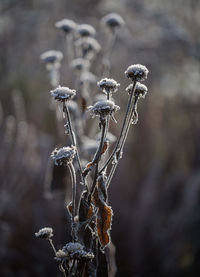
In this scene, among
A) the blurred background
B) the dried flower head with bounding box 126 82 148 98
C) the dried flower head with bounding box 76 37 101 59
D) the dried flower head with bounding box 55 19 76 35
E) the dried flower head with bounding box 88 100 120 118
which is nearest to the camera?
the dried flower head with bounding box 88 100 120 118

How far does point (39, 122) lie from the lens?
613cm

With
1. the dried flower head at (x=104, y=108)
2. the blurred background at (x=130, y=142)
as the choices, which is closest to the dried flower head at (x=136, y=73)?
the dried flower head at (x=104, y=108)

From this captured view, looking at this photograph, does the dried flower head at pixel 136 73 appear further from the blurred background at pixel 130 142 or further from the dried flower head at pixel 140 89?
the blurred background at pixel 130 142

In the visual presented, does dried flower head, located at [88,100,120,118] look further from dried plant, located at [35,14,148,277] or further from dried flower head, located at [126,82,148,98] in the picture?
dried flower head, located at [126,82,148,98]

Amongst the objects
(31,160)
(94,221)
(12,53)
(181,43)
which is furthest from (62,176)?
(12,53)


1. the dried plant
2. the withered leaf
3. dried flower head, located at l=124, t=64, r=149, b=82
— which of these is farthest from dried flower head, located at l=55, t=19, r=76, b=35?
the withered leaf

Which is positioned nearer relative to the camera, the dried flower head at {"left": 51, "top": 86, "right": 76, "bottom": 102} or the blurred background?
the dried flower head at {"left": 51, "top": 86, "right": 76, "bottom": 102}

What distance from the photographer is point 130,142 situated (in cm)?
569

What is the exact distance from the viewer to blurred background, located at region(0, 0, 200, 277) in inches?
162

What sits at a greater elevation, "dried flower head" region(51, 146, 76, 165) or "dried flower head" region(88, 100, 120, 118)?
"dried flower head" region(88, 100, 120, 118)

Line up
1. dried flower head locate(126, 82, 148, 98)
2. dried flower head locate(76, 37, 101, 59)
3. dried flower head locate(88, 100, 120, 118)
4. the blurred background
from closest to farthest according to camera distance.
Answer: dried flower head locate(88, 100, 120, 118), dried flower head locate(126, 82, 148, 98), dried flower head locate(76, 37, 101, 59), the blurred background

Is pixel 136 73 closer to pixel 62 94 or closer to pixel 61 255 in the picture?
pixel 62 94

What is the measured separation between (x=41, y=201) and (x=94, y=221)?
3443 millimetres

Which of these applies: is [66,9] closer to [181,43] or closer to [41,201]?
[181,43]
